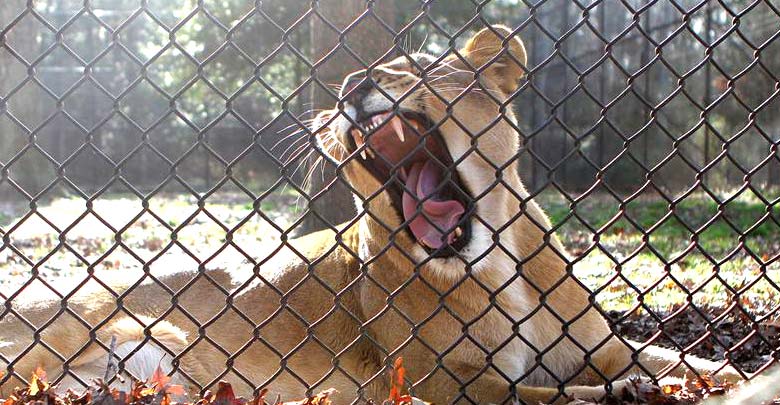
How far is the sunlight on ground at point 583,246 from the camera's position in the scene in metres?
A: 3.46

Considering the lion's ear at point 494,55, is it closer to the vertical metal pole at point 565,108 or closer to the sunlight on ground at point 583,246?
the sunlight on ground at point 583,246

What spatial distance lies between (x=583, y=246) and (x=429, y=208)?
5.54 metres

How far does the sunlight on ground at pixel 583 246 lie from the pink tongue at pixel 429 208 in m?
0.50

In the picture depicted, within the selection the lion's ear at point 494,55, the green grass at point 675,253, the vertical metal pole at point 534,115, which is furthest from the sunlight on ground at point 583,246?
the vertical metal pole at point 534,115

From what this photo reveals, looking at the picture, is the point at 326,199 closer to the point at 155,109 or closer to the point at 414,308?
the point at 414,308

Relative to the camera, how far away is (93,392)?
308 centimetres

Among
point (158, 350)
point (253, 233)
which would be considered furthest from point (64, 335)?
point (253, 233)

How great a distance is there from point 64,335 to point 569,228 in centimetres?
785

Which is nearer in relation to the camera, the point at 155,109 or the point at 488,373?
the point at 488,373

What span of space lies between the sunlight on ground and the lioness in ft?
0.99

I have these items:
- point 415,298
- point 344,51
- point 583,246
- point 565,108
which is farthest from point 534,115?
point 415,298

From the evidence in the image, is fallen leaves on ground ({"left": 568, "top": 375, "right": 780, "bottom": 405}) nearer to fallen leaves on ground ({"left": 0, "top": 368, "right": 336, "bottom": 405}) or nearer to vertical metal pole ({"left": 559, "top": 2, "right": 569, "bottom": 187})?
fallen leaves on ground ({"left": 0, "top": 368, "right": 336, "bottom": 405})

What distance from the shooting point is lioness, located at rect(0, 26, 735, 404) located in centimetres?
383

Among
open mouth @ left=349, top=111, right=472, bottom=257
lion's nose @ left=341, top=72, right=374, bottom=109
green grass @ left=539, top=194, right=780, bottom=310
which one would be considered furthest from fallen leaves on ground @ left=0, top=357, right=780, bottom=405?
lion's nose @ left=341, top=72, right=374, bottom=109
